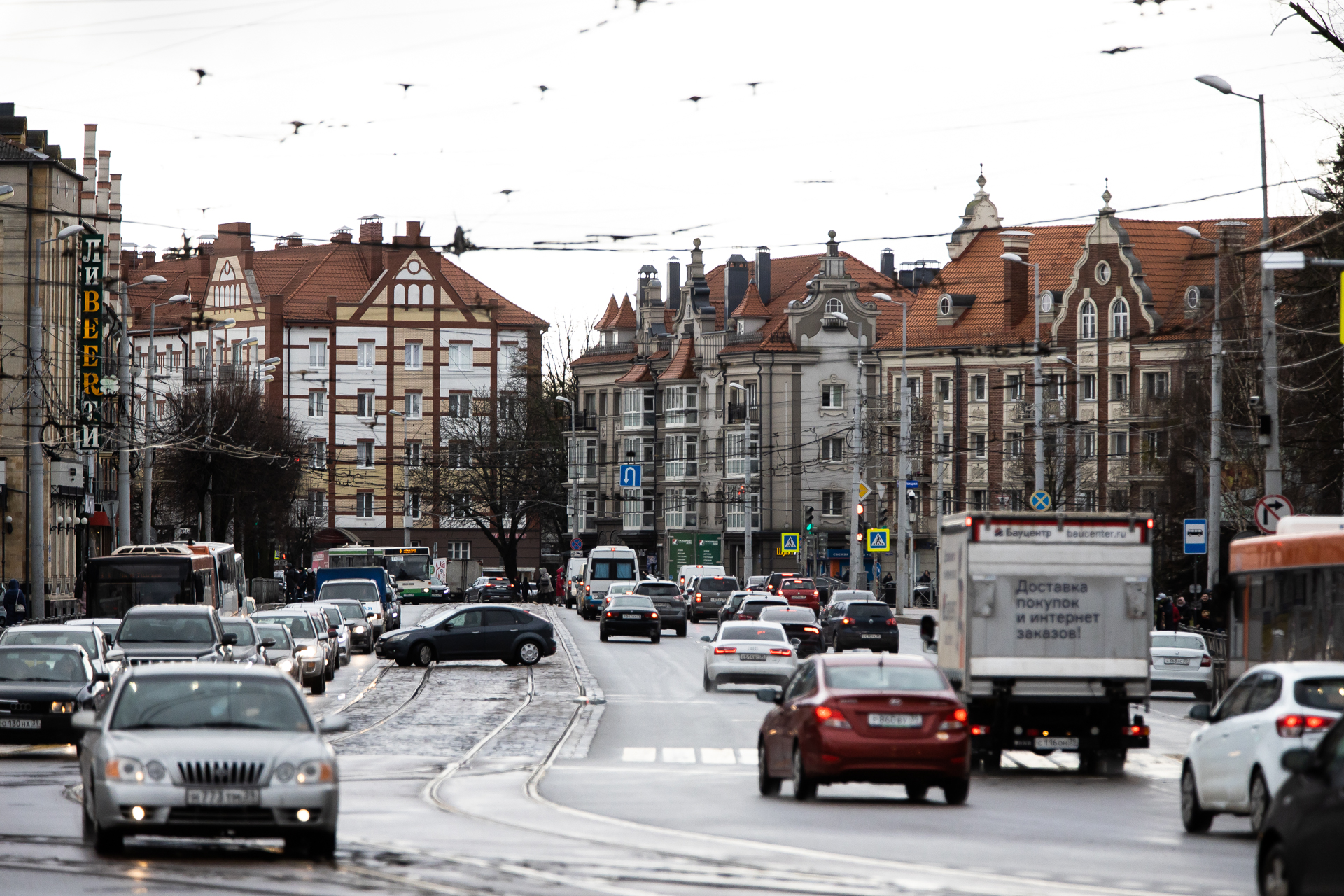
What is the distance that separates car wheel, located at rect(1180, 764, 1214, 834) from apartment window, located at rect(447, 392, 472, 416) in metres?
112

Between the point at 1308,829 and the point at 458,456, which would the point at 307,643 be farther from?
the point at 458,456

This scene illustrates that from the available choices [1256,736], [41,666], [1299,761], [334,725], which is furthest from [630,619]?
[1299,761]

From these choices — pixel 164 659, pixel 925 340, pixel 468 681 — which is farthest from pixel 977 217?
pixel 164 659

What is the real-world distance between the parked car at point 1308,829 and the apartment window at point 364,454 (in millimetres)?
118670

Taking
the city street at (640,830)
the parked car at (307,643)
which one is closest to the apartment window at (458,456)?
the parked car at (307,643)

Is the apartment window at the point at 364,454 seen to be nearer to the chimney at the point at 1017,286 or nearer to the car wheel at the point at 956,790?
the chimney at the point at 1017,286

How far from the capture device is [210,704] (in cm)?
1461

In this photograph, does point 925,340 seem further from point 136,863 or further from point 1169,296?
point 136,863

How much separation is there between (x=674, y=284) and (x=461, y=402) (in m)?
15.7

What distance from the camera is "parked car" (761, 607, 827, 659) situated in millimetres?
50312

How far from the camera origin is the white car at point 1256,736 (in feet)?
51.2

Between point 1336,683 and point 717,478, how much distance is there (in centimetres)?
9574

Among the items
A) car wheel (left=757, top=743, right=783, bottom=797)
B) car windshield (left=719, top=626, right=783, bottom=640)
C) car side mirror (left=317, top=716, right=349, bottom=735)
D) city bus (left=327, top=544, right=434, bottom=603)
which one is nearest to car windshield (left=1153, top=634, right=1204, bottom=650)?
car windshield (left=719, top=626, right=783, bottom=640)

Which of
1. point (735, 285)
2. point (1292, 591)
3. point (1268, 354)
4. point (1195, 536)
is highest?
point (735, 285)
